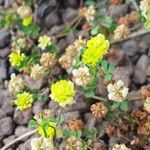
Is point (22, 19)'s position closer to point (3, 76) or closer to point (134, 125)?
point (3, 76)

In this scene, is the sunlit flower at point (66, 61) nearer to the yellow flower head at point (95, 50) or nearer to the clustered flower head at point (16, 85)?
the clustered flower head at point (16, 85)

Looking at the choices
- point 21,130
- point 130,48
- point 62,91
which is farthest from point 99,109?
point 130,48

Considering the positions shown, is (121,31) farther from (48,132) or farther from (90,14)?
(48,132)

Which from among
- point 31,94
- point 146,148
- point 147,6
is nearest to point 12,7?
point 31,94

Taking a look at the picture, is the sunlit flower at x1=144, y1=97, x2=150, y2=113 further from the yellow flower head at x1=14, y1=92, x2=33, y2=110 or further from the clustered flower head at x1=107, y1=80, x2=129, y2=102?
the yellow flower head at x1=14, y1=92, x2=33, y2=110

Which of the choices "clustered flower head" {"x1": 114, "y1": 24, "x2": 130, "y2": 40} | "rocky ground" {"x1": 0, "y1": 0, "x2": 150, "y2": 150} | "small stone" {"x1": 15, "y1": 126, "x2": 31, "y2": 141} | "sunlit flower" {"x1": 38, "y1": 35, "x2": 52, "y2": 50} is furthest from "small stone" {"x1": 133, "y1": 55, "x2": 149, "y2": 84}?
"small stone" {"x1": 15, "y1": 126, "x2": 31, "y2": 141}

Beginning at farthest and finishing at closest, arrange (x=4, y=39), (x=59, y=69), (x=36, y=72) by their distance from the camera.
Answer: (x=4, y=39), (x=59, y=69), (x=36, y=72)
